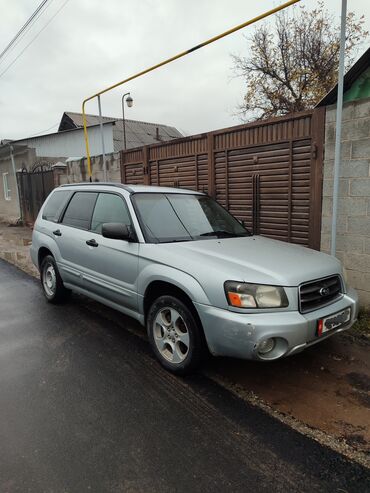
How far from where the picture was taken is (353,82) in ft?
13.9

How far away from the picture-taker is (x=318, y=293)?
276 cm

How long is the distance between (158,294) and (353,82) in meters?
3.59

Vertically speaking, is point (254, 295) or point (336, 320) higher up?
point (254, 295)

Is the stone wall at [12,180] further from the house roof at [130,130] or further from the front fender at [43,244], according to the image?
the front fender at [43,244]

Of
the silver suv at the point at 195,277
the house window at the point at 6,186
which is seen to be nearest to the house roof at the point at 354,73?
the silver suv at the point at 195,277

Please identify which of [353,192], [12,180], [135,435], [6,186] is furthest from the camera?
[6,186]

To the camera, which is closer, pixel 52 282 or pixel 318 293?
pixel 318 293

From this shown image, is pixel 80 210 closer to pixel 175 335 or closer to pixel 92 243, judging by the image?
pixel 92 243

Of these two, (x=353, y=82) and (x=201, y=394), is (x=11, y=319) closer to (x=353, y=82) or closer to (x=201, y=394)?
(x=201, y=394)

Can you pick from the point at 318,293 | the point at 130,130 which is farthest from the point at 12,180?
the point at 318,293

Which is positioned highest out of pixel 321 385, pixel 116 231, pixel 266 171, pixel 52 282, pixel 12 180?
pixel 12 180

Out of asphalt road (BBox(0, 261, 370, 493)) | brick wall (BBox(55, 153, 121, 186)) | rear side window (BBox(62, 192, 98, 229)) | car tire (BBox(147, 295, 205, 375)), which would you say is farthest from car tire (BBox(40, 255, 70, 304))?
brick wall (BBox(55, 153, 121, 186))

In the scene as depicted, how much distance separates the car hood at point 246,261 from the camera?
2.59 metres

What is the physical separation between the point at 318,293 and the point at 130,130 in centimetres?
2329
